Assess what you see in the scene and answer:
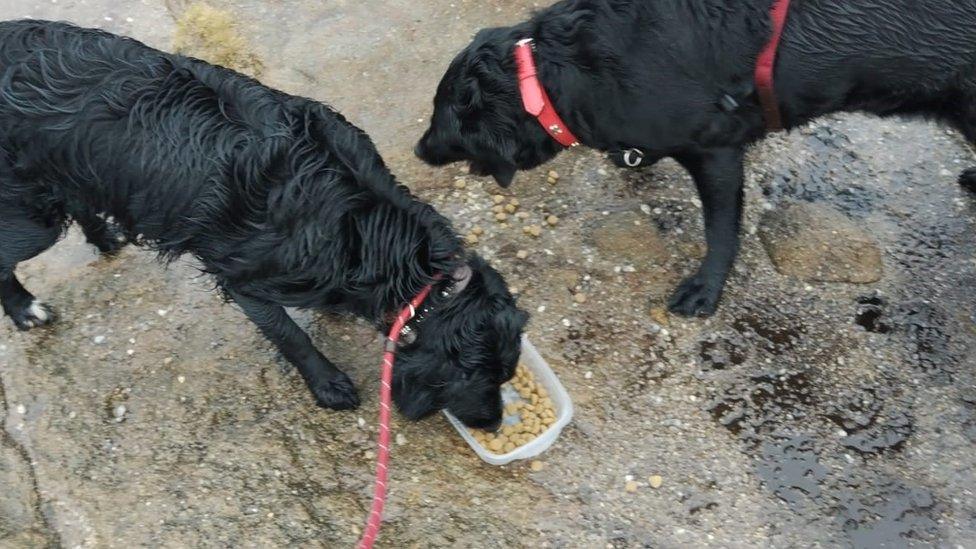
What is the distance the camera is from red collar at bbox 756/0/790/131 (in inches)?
113

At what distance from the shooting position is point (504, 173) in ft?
11.1

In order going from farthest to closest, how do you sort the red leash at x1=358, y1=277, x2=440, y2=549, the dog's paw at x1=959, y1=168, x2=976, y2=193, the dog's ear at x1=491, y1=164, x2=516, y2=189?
the dog's paw at x1=959, y1=168, x2=976, y2=193, the dog's ear at x1=491, y1=164, x2=516, y2=189, the red leash at x1=358, y1=277, x2=440, y2=549

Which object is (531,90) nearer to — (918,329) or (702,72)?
(702,72)

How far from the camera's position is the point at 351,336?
344 centimetres

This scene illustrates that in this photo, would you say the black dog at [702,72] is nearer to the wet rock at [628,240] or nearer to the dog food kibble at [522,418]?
the wet rock at [628,240]

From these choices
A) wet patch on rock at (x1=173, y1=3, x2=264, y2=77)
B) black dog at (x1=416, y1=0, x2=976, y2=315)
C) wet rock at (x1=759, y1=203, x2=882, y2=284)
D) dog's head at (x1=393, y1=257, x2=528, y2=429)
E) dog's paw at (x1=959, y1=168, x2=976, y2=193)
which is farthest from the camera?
wet patch on rock at (x1=173, y1=3, x2=264, y2=77)

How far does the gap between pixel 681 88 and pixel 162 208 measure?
1858 mm

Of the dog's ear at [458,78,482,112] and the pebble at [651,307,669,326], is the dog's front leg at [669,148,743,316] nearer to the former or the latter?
the pebble at [651,307,669,326]

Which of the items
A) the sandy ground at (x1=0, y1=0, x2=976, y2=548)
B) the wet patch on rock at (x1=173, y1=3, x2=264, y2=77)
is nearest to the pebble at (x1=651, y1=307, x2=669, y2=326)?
the sandy ground at (x1=0, y1=0, x2=976, y2=548)

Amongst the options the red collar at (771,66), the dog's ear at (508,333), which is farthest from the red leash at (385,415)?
the red collar at (771,66)

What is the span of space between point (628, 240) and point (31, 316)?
2.61 metres

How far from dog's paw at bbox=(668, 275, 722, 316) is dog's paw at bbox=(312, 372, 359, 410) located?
55.6 inches

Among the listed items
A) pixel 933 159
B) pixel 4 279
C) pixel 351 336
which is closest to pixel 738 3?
pixel 933 159

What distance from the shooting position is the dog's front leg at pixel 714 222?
127 inches
